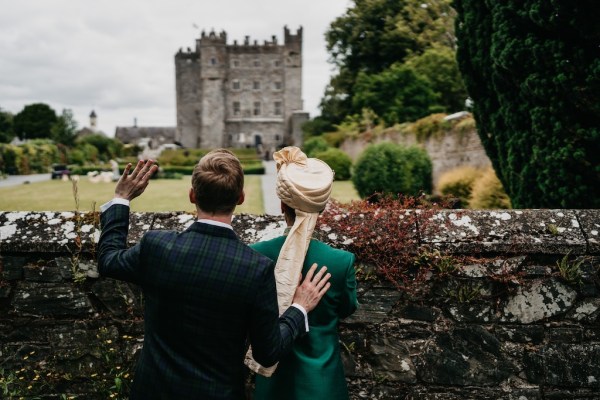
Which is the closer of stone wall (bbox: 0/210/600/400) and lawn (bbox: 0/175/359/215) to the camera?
stone wall (bbox: 0/210/600/400)

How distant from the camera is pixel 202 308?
1.78m

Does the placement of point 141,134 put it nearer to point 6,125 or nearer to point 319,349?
point 6,125

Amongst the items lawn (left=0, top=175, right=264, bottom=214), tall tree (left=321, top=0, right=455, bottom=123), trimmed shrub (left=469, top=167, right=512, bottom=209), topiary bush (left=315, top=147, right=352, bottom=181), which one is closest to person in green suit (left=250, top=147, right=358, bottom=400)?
trimmed shrub (left=469, top=167, right=512, bottom=209)

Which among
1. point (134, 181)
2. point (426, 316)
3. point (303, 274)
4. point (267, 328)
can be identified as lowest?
point (426, 316)

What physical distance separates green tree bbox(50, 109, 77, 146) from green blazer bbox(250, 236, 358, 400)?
6172 centimetres

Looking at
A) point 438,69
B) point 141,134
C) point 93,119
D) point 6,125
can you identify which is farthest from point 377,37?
point 93,119

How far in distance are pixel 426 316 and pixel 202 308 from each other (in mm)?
1519

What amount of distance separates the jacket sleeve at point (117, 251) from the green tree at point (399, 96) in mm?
29210

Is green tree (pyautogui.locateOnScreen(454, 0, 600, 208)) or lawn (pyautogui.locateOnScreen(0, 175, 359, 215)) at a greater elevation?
green tree (pyautogui.locateOnScreen(454, 0, 600, 208))

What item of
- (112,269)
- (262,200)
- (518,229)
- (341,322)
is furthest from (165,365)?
(262,200)

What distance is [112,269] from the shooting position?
1860mm

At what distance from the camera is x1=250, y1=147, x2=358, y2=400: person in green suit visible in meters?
1.98

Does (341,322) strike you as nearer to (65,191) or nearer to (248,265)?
(248,265)

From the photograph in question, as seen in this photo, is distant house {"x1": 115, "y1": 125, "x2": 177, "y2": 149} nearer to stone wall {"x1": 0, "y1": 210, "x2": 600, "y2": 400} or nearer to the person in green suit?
stone wall {"x1": 0, "y1": 210, "x2": 600, "y2": 400}
